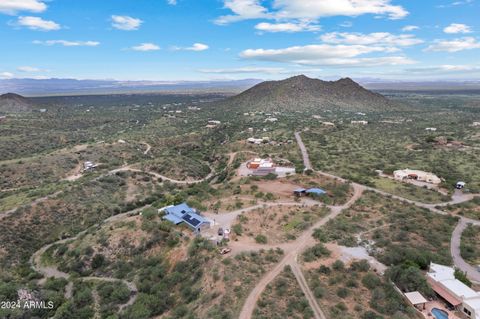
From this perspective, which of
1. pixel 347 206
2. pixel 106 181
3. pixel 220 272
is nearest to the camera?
pixel 220 272

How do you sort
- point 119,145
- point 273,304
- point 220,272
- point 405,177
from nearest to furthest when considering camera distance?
point 273,304 → point 220,272 → point 405,177 → point 119,145

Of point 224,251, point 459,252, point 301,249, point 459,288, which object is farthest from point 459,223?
point 224,251

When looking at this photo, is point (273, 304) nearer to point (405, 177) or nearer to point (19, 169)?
point (405, 177)

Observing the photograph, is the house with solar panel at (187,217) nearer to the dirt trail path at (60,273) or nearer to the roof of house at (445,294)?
the dirt trail path at (60,273)

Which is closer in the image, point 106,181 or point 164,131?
point 106,181

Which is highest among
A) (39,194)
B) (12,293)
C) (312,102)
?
(312,102)

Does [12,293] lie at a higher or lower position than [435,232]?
lower

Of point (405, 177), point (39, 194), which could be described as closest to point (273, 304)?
point (405, 177)
